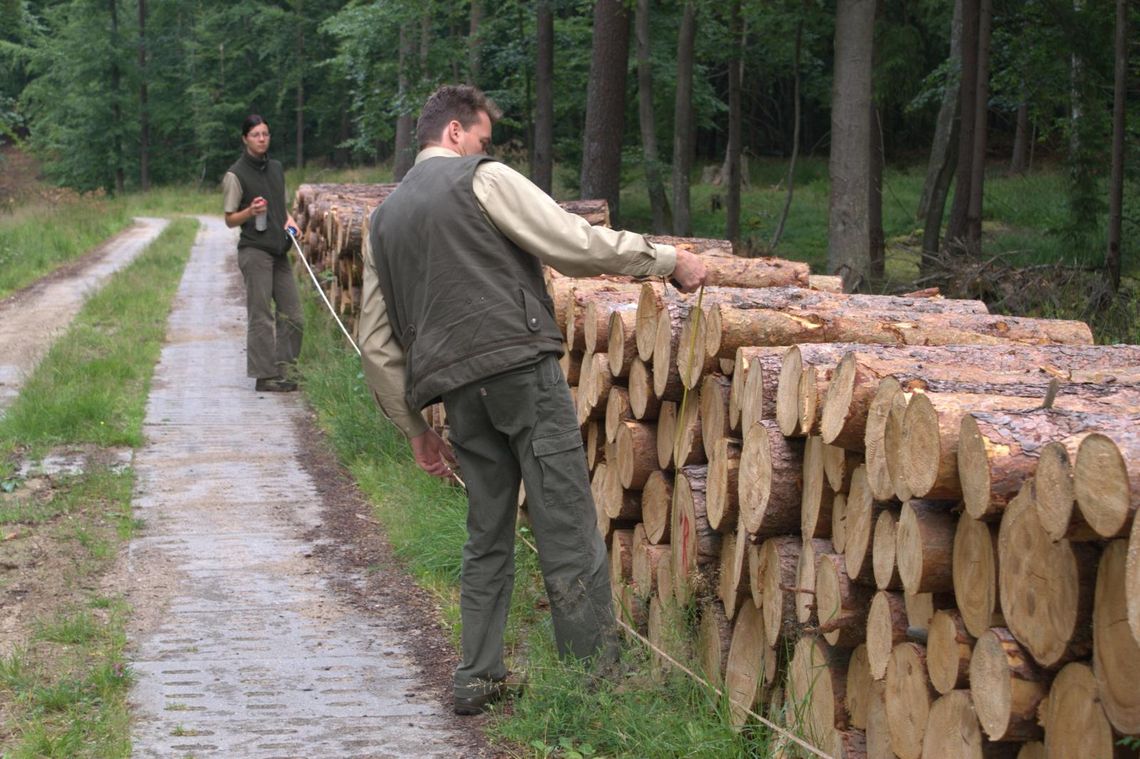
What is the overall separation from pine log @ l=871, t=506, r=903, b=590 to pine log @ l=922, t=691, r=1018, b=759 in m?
0.36

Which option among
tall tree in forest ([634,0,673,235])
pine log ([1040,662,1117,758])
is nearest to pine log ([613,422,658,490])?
pine log ([1040,662,1117,758])

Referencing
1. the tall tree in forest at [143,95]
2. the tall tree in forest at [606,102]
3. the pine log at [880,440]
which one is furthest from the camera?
the tall tree in forest at [143,95]

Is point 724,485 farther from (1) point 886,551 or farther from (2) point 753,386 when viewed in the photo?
(1) point 886,551

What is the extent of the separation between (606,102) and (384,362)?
13.2 meters

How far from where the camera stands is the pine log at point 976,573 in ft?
10.2

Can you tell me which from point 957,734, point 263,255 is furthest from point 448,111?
point 263,255

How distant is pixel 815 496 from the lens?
4059 millimetres

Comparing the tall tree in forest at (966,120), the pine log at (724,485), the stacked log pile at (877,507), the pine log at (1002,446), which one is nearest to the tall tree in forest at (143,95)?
the tall tree in forest at (966,120)

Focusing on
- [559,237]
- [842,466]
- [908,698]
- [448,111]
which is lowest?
[908,698]

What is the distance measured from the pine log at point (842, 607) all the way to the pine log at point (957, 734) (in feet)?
1.63

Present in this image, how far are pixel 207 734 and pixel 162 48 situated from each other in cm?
6459

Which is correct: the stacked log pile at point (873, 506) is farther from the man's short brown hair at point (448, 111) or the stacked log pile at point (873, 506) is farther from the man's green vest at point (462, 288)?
the man's short brown hair at point (448, 111)

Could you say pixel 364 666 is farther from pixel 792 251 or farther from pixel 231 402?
pixel 792 251

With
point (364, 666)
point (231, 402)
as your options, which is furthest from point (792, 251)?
point (364, 666)
